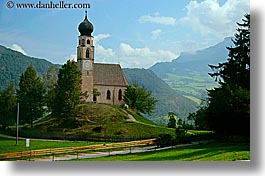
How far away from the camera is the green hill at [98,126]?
718 cm

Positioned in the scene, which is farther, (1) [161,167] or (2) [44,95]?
(2) [44,95]

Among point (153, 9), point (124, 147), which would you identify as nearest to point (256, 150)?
point (124, 147)

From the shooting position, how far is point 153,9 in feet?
23.6

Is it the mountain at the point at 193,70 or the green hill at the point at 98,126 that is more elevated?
the mountain at the point at 193,70

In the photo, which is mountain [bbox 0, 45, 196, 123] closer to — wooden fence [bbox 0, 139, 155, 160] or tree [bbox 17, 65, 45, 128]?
tree [bbox 17, 65, 45, 128]

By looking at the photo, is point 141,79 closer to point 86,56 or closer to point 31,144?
point 86,56

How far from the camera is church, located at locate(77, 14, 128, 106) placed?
7227 millimetres

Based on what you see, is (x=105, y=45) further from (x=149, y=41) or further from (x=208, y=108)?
(x=208, y=108)

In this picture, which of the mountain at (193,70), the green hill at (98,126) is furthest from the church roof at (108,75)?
the mountain at (193,70)

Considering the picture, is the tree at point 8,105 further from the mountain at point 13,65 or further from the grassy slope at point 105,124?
the grassy slope at point 105,124

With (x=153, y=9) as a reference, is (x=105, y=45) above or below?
below

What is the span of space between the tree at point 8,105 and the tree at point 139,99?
1.42 meters

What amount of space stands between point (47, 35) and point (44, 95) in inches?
30.3

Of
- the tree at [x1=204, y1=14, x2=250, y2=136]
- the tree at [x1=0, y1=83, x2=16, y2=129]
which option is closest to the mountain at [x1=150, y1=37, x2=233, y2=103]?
the tree at [x1=204, y1=14, x2=250, y2=136]
